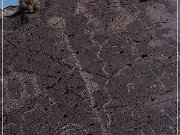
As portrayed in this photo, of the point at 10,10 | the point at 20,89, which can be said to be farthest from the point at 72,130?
the point at 10,10

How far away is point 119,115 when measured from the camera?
8688 mm

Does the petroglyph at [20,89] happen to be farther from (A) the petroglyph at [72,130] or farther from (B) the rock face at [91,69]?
(A) the petroglyph at [72,130]

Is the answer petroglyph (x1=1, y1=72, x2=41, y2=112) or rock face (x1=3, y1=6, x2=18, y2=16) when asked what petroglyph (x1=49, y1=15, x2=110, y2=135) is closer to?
petroglyph (x1=1, y1=72, x2=41, y2=112)

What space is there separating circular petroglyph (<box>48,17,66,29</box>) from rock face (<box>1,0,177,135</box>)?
0.02 meters

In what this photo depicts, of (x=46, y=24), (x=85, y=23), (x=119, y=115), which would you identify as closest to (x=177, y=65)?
(x=119, y=115)

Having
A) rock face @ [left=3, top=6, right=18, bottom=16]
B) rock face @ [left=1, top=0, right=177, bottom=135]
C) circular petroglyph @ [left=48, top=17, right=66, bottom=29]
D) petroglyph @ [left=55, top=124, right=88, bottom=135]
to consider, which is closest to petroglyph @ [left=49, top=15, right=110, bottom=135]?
rock face @ [left=1, top=0, right=177, bottom=135]

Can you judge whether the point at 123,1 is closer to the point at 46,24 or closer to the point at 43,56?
the point at 46,24

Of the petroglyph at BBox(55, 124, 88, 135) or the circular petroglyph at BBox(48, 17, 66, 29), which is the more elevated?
the circular petroglyph at BBox(48, 17, 66, 29)

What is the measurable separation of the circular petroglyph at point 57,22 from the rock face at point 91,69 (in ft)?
0.08

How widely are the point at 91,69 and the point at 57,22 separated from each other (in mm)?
2092

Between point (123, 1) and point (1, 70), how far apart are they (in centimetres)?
378

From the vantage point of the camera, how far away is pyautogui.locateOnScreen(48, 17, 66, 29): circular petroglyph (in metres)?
11.2

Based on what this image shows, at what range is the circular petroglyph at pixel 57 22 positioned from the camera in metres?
11.2

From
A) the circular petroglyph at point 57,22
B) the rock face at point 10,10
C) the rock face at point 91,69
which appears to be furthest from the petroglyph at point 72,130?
the rock face at point 10,10
